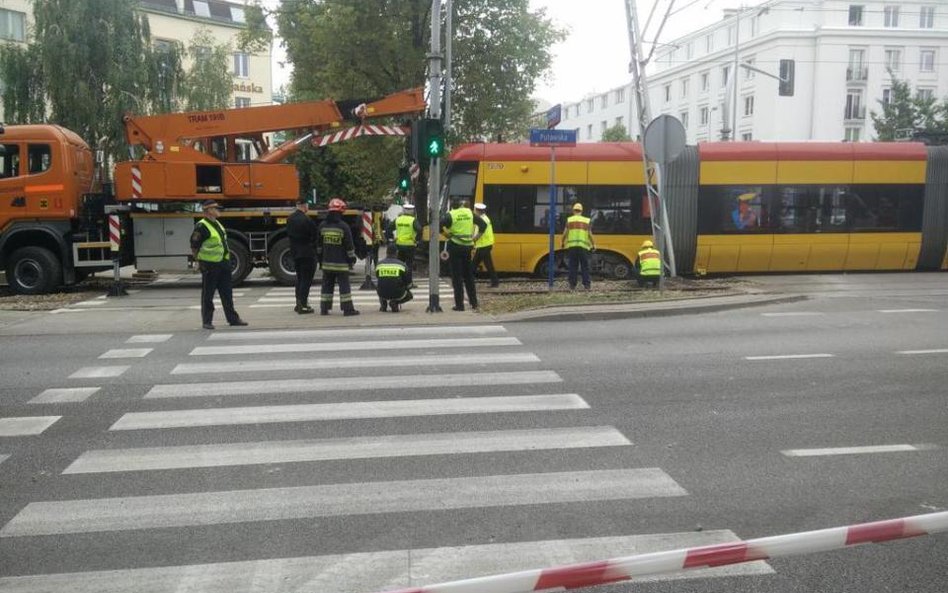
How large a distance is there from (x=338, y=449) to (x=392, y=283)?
7189 millimetres

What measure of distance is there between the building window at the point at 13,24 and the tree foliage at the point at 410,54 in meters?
26.0

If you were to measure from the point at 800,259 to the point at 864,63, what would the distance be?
157 feet

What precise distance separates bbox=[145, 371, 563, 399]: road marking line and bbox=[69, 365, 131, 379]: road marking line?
0.89 metres

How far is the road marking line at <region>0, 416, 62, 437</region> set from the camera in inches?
246

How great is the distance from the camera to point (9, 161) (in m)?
16.2

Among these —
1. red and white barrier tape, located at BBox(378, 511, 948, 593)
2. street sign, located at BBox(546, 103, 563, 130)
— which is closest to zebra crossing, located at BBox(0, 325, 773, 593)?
red and white barrier tape, located at BBox(378, 511, 948, 593)

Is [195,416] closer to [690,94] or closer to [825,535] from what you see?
[825,535]

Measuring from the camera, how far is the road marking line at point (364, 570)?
3715 mm

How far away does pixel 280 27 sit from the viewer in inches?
938

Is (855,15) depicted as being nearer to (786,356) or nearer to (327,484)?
(786,356)

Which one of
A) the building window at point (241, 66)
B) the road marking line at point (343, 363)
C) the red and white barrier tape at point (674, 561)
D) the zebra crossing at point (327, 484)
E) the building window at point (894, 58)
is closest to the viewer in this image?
the red and white barrier tape at point (674, 561)

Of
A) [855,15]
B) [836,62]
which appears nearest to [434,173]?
[836,62]

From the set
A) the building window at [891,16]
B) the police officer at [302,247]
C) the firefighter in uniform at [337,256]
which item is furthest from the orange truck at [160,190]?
the building window at [891,16]

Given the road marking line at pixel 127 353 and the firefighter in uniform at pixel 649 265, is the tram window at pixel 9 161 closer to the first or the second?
the road marking line at pixel 127 353
